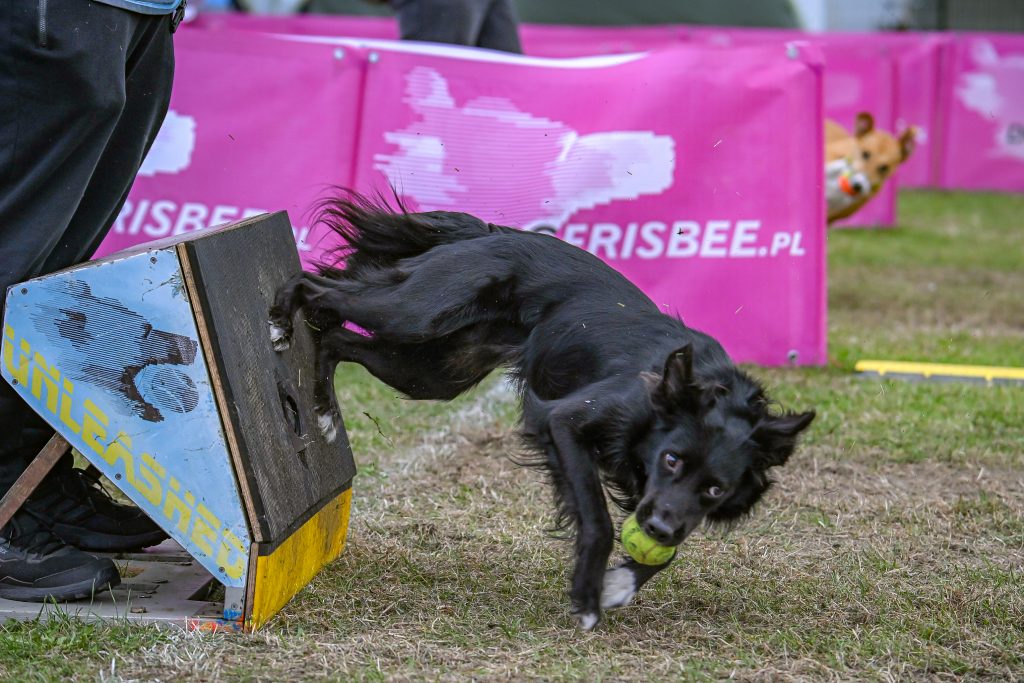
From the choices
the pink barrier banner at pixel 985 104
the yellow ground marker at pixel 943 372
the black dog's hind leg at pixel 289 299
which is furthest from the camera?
the pink barrier banner at pixel 985 104

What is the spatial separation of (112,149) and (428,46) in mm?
3143

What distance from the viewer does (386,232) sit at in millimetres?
3953

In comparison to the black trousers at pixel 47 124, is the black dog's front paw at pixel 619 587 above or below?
below

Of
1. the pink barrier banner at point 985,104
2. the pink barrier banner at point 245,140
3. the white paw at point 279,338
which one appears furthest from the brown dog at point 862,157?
the white paw at point 279,338

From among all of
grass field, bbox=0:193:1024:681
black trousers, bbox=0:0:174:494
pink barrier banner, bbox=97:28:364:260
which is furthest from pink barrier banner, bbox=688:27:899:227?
black trousers, bbox=0:0:174:494

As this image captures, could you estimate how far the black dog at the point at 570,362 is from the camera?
10.5 ft

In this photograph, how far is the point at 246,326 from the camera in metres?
3.29

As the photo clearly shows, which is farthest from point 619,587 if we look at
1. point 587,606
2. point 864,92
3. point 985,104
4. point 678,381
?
point 985,104

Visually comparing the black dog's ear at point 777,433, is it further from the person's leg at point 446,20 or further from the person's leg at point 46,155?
the person's leg at point 446,20

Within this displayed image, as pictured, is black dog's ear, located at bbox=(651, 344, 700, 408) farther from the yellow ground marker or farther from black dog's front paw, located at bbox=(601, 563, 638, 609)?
the yellow ground marker

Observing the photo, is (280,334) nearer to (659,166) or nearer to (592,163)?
(592,163)

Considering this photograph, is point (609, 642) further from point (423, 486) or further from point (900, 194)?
point (900, 194)

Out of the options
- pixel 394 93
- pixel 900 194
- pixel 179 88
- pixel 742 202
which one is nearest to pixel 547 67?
pixel 394 93

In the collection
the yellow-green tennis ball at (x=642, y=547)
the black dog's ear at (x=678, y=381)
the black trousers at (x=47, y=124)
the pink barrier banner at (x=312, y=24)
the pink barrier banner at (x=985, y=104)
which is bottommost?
the pink barrier banner at (x=985, y=104)
